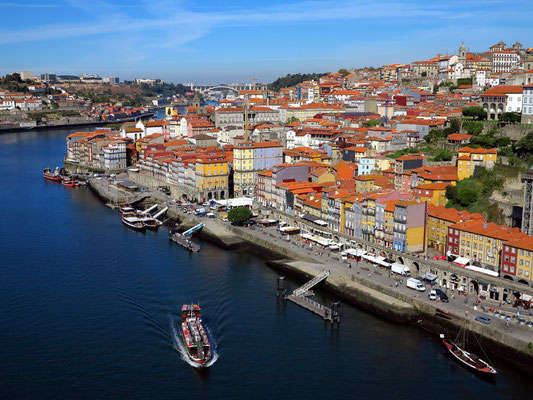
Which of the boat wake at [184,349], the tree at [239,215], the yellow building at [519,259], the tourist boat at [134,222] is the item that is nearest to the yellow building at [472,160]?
the yellow building at [519,259]

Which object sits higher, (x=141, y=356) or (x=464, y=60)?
(x=464, y=60)

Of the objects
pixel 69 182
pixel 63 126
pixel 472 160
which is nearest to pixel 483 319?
pixel 472 160

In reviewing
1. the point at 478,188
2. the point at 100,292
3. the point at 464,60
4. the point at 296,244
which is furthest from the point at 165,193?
the point at 464,60

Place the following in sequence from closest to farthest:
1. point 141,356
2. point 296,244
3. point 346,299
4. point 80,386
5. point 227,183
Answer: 1. point 80,386
2. point 141,356
3. point 346,299
4. point 296,244
5. point 227,183

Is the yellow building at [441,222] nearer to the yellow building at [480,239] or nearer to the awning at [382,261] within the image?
the yellow building at [480,239]

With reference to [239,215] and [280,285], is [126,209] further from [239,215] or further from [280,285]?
[280,285]

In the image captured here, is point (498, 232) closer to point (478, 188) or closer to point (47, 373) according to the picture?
point (478, 188)
